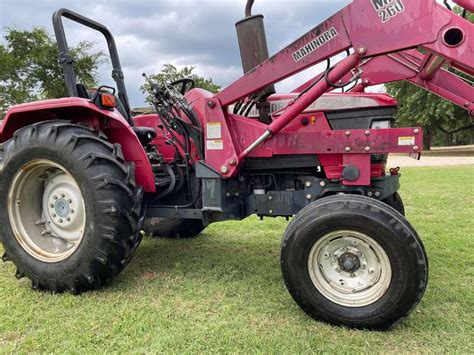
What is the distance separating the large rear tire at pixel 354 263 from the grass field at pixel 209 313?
0.14 metres

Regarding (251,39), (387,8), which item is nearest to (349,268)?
(387,8)

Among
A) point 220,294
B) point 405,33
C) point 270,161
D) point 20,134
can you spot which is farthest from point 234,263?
point 405,33

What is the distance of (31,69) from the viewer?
23.8 m

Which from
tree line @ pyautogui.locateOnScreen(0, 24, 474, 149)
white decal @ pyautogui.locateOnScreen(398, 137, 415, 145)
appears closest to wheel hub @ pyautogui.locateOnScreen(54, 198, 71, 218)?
white decal @ pyautogui.locateOnScreen(398, 137, 415, 145)

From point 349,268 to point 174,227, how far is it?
248 centimetres

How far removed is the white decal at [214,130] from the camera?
10.1ft

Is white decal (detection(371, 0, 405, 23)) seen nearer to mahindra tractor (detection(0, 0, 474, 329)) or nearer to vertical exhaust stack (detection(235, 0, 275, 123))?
mahindra tractor (detection(0, 0, 474, 329))

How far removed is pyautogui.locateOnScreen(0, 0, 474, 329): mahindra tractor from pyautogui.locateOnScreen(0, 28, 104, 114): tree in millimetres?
20746

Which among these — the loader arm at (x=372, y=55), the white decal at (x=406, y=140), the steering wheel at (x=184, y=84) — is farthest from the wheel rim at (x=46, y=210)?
the white decal at (x=406, y=140)

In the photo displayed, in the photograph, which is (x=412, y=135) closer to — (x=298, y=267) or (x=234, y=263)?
(x=298, y=267)

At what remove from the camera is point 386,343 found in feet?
7.45

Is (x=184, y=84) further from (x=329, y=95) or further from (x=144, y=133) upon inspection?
(x=329, y=95)

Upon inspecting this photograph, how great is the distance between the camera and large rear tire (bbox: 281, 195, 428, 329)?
7.70ft

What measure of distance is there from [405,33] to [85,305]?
269 centimetres
